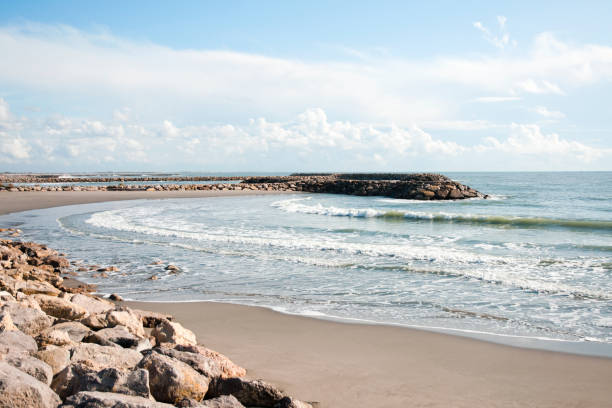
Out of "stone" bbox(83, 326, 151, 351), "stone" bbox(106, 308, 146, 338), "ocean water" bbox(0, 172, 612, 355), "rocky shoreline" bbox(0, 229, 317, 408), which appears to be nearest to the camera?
"rocky shoreline" bbox(0, 229, 317, 408)

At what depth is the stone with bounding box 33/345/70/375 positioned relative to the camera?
142 inches

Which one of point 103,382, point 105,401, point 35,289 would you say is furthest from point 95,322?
point 105,401

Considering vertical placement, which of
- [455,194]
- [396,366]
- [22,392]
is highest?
[455,194]

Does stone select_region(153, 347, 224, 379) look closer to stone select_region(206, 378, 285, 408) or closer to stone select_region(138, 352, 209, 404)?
stone select_region(138, 352, 209, 404)

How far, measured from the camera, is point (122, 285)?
8.64 m

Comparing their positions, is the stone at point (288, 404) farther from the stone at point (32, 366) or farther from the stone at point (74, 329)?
the stone at point (74, 329)

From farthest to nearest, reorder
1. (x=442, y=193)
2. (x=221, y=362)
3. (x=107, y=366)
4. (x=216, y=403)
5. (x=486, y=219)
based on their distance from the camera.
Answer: (x=442, y=193) < (x=486, y=219) < (x=221, y=362) < (x=107, y=366) < (x=216, y=403)

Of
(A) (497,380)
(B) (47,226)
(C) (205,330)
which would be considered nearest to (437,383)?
(A) (497,380)

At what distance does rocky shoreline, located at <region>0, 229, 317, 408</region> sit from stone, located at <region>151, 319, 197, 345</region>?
0.01 metres

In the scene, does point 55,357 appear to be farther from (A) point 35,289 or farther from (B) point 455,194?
(B) point 455,194

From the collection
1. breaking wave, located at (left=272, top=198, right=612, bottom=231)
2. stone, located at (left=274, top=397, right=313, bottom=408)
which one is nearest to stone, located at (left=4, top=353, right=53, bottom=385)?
stone, located at (left=274, top=397, right=313, bottom=408)

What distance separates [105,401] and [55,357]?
1118 millimetres

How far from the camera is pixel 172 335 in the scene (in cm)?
478

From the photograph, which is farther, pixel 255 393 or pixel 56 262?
pixel 56 262
